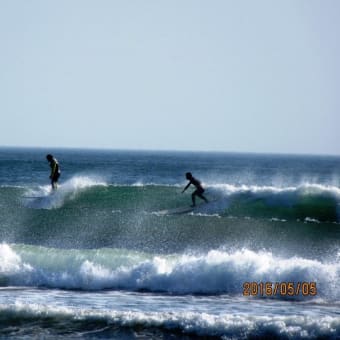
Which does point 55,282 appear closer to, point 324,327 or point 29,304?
point 29,304

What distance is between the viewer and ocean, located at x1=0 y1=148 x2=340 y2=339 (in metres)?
11.5

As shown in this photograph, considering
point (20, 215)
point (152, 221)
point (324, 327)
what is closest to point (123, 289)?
point (324, 327)

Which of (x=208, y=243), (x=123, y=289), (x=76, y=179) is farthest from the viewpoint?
(x=76, y=179)

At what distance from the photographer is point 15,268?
52.4 ft

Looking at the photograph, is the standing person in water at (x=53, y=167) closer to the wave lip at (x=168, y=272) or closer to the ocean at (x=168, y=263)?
the ocean at (x=168, y=263)

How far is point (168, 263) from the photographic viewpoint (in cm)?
1584

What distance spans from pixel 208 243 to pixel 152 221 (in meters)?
3.05

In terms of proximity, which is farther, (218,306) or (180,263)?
(180,263)
